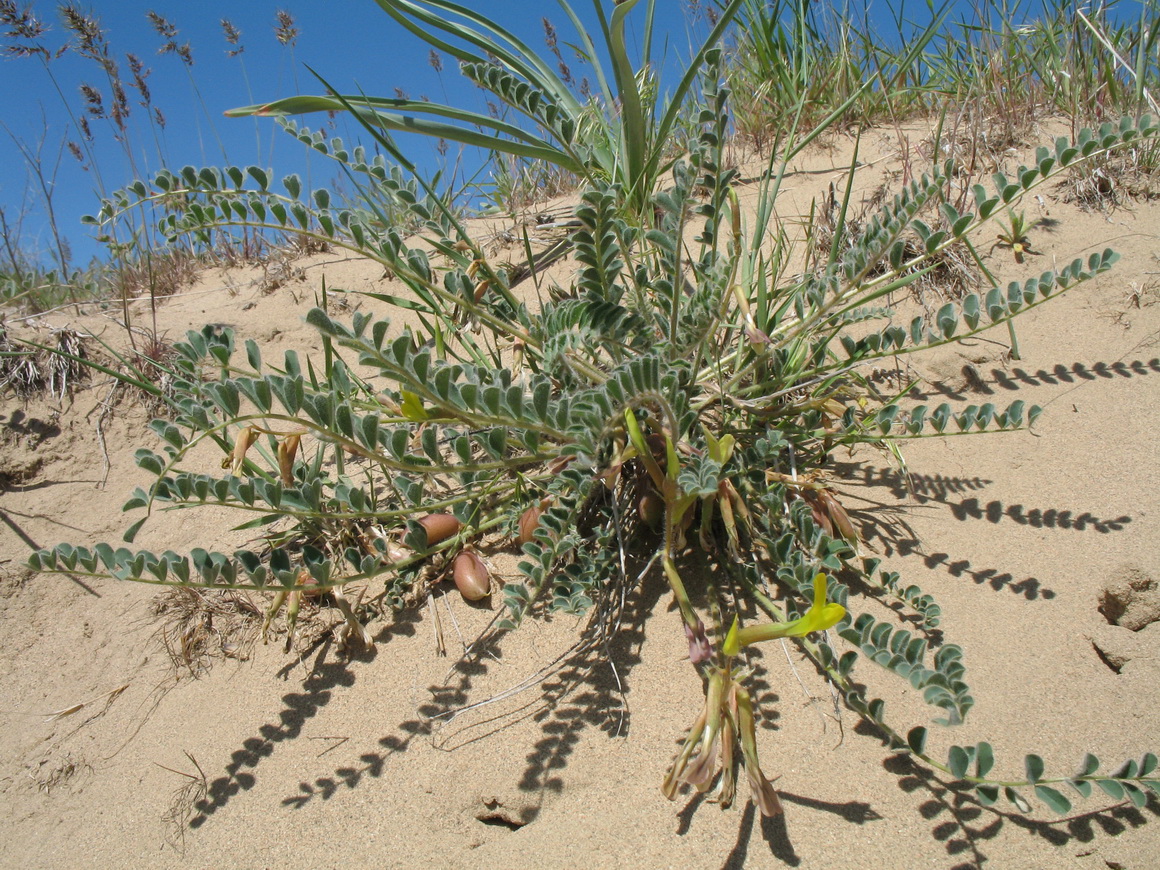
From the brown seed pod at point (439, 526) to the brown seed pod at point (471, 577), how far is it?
57 mm

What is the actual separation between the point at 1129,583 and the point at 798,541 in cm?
52

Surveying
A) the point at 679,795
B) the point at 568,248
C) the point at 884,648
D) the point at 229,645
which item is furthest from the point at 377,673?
the point at 568,248

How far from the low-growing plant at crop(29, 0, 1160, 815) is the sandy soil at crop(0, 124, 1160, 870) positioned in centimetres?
7

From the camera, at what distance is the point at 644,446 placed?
119cm

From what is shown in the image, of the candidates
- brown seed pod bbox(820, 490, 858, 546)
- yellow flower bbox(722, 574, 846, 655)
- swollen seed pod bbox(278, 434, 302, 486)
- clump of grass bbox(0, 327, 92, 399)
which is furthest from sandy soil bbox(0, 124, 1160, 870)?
clump of grass bbox(0, 327, 92, 399)

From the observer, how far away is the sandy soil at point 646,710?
1.04 meters

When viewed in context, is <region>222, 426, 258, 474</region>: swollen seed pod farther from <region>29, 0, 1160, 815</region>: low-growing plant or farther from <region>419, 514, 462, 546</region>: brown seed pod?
<region>419, 514, 462, 546</region>: brown seed pod

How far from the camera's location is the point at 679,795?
109 cm

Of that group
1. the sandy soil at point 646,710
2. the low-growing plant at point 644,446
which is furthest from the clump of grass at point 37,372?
the low-growing plant at point 644,446

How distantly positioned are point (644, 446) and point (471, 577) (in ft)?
1.74

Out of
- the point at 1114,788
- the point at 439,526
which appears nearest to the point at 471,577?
the point at 439,526

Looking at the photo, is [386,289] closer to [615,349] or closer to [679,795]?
[615,349]

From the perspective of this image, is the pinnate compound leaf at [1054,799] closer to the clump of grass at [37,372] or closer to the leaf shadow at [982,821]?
the leaf shadow at [982,821]

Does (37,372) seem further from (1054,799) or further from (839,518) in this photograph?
(1054,799)
